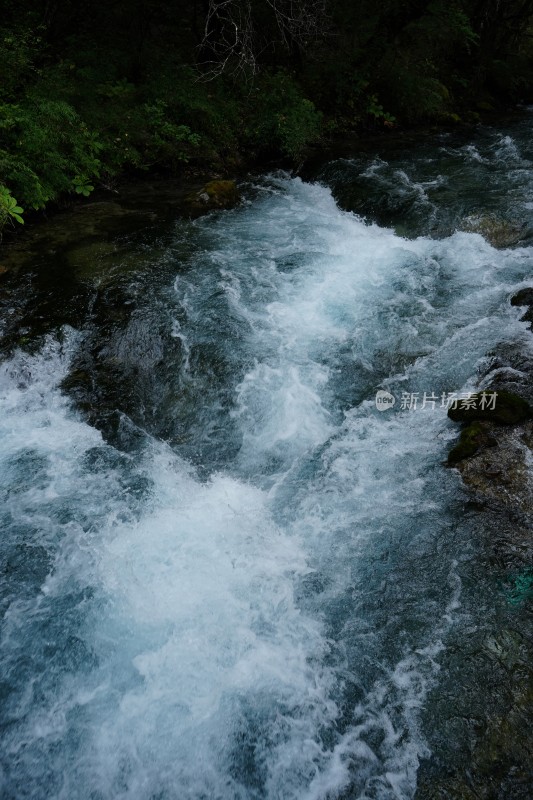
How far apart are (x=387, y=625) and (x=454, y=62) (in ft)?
64.3

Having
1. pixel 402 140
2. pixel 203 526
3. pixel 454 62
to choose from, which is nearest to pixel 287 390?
pixel 203 526

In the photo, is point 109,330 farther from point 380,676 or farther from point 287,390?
point 380,676

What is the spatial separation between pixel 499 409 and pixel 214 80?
11.8 m

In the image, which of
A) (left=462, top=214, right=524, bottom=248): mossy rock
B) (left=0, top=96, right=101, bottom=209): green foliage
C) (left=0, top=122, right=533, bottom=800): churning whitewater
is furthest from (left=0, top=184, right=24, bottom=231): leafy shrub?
(left=462, top=214, right=524, bottom=248): mossy rock

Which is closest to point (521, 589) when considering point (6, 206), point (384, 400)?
point (384, 400)

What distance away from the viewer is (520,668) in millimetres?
3736

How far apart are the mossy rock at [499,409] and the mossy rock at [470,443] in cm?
22

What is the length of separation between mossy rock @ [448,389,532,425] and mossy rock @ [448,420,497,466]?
0.22 meters

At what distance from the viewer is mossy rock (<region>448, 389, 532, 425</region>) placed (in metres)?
5.51

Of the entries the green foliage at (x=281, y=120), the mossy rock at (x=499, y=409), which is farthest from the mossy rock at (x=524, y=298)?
the green foliage at (x=281, y=120)

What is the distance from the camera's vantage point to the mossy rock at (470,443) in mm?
5387

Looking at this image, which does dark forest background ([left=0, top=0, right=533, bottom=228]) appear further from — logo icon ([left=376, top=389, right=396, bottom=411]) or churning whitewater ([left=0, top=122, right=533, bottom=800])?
logo icon ([left=376, top=389, right=396, bottom=411])

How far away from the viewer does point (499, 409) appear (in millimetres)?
5559

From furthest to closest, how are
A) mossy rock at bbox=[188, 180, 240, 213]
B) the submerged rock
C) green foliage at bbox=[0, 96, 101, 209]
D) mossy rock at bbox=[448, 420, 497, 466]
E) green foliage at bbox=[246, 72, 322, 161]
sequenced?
green foliage at bbox=[246, 72, 322, 161], mossy rock at bbox=[188, 180, 240, 213], green foliage at bbox=[0, 96, 101, 209], the submerged rock, mossy rock at bbox=[448, 420, 497, 466]
